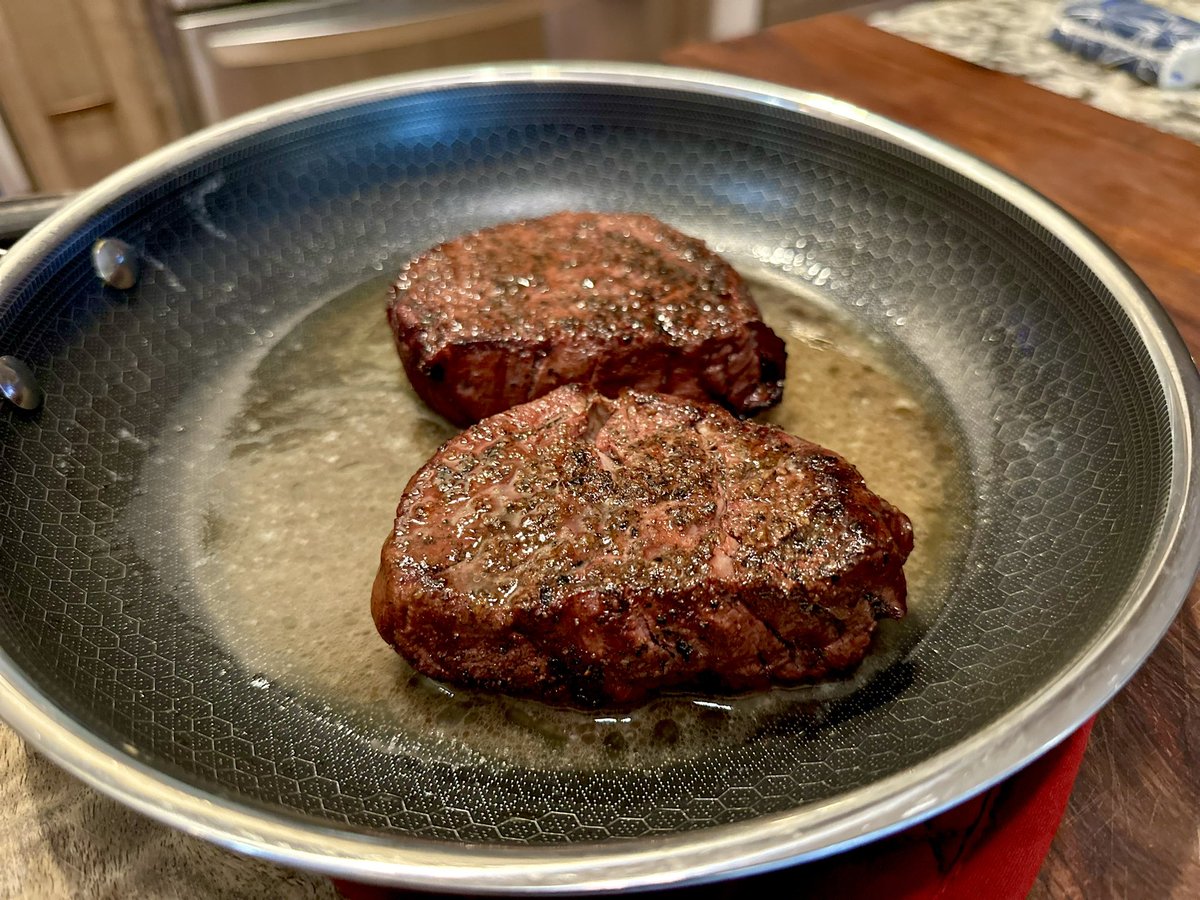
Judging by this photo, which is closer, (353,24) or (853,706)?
(853,706)

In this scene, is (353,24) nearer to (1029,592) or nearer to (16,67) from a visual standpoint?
(16,67)

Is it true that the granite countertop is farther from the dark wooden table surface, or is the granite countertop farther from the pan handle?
the pan handle

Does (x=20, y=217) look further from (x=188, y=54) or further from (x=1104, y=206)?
(x=1104, y=206)

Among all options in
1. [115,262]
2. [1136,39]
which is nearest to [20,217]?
[115,262]

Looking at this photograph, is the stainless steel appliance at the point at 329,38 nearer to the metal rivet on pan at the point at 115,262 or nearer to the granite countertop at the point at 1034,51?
the granite countertop at the point at 1034,51

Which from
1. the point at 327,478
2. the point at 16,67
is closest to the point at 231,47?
the point at 16,67

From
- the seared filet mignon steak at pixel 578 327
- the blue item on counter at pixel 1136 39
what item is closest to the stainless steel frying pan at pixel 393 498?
the seared filet mignon steak at pixel 578 327
